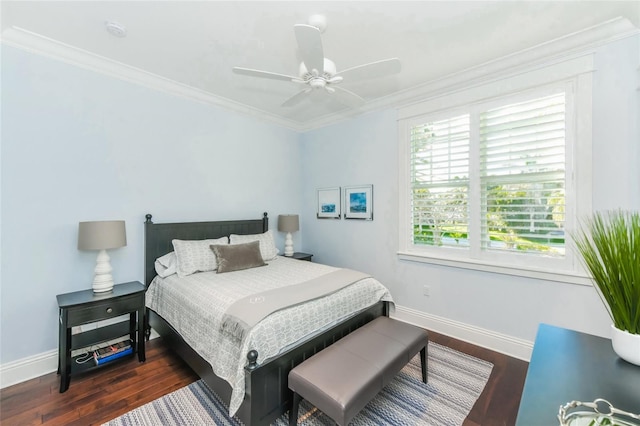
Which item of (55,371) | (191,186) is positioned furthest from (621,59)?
(55,371)

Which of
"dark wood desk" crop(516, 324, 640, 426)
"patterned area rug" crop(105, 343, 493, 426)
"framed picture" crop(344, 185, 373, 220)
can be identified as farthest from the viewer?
"framed picture" crop(344, 185, 373, 220)

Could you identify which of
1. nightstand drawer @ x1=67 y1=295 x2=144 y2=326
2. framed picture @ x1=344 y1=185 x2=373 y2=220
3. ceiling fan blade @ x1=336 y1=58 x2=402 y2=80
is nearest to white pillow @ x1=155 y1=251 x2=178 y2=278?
nightstand drawer @ x1=67 y1=295 x2=144 y2=326

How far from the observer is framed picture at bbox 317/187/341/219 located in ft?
13.4

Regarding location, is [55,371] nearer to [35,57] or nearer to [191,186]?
[191,186]

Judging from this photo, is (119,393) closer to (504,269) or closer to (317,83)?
(317,83)

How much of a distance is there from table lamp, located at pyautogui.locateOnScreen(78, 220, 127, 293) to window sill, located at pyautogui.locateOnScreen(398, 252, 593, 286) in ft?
9.67

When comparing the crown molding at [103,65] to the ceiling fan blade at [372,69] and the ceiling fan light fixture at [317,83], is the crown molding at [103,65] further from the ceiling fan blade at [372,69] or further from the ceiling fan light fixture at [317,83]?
the ceiling fan blade at [372,69]

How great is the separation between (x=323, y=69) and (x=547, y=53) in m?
2.00

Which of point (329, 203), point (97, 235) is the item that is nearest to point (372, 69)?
point (329, 203)

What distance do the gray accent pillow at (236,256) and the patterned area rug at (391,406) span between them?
1061 millimetres

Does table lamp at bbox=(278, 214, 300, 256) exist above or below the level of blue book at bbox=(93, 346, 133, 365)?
above

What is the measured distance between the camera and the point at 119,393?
2.07 m

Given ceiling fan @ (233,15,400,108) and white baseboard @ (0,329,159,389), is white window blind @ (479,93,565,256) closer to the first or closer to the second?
ceiling fan @ (233,15,400,108)

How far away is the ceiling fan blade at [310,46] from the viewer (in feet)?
5.11
